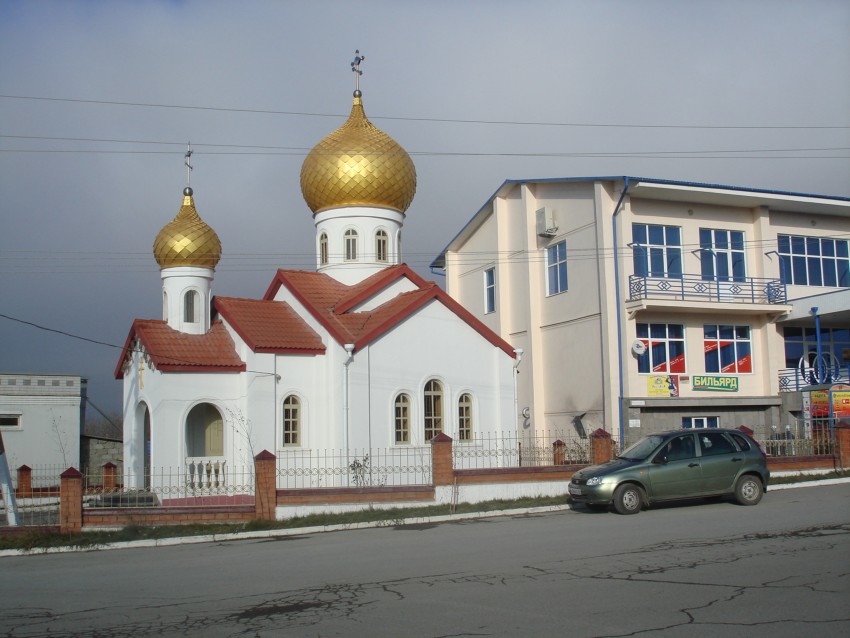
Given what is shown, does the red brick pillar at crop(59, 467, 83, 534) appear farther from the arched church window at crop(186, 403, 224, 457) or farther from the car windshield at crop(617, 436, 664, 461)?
the car windshield at crop(617, 436, 664, 461)

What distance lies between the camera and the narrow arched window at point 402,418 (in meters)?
20.9

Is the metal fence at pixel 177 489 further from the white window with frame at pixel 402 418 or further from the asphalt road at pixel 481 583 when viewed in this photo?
the white window with frame at pixel 402 418


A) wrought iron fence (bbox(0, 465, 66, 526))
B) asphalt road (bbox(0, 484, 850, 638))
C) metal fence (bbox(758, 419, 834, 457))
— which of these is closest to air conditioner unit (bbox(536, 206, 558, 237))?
metal fence (bbox(758, 419, 834, 457))

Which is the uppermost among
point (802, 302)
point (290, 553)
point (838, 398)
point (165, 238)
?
point (165, 238)

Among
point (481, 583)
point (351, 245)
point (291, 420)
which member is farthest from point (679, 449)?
point (351, 245)

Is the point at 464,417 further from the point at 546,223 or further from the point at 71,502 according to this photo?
the point at 71,502

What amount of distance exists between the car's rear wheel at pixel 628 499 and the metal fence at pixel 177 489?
7036mm

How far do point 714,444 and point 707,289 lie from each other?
11511 mm

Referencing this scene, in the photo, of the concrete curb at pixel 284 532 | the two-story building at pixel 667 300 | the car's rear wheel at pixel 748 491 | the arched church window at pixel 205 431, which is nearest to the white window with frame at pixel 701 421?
the two-story building at pixel 667 300

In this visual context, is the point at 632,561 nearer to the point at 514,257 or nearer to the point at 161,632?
the point at 161,632

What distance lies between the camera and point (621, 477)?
1427cm

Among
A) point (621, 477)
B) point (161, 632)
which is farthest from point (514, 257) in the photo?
point (161, 632)

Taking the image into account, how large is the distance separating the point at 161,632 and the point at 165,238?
1629 centimetres

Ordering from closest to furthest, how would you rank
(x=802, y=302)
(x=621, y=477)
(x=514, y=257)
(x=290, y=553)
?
(x=290, y=553), (x=621, y=477), (x=802, y=302), (x=514, y=257)
